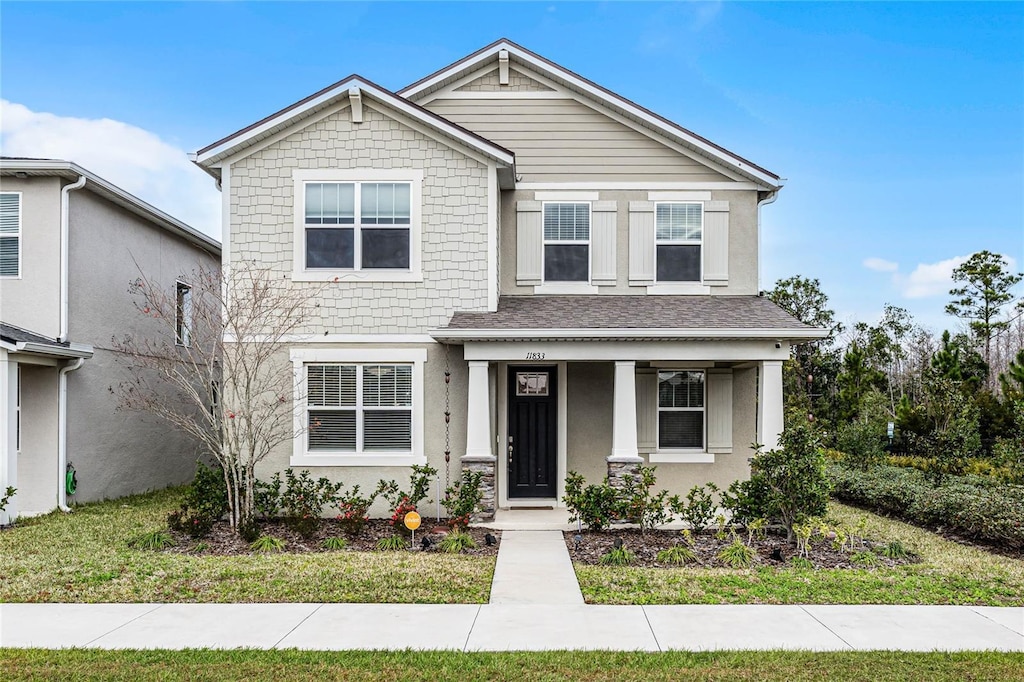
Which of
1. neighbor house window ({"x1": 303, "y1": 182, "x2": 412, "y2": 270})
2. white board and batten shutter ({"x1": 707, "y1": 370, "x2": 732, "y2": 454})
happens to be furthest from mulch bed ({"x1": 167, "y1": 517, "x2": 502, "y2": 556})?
white board and batten shutter ({"x1": 707, "y1": 370, "x2": 732, "y2": 454})

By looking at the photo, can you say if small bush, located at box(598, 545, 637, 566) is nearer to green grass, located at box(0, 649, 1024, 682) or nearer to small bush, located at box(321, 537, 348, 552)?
green grass, located at box(0, 649, 1024, 682)

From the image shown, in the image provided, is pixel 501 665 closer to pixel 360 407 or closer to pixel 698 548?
pixel 698 548

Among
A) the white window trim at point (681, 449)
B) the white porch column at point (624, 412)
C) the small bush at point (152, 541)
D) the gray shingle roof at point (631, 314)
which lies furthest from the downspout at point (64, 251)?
the white window trim at point (681, 449)

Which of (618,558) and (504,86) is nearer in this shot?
(618,558)

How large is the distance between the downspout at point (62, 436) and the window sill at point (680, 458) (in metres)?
10.1

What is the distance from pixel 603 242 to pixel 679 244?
139 centimetres

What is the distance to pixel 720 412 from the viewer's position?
13.1 m

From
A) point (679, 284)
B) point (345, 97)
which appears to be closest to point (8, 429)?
point (345, 97)

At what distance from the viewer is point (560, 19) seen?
1711cm

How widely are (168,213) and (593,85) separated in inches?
361

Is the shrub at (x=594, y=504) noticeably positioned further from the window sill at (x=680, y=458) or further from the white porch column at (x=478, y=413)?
the window sill at (x=680, y=458)

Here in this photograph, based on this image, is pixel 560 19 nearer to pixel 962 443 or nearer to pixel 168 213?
pixel 168 213

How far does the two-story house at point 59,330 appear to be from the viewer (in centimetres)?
1243

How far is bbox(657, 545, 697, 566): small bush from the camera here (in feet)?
29.7
